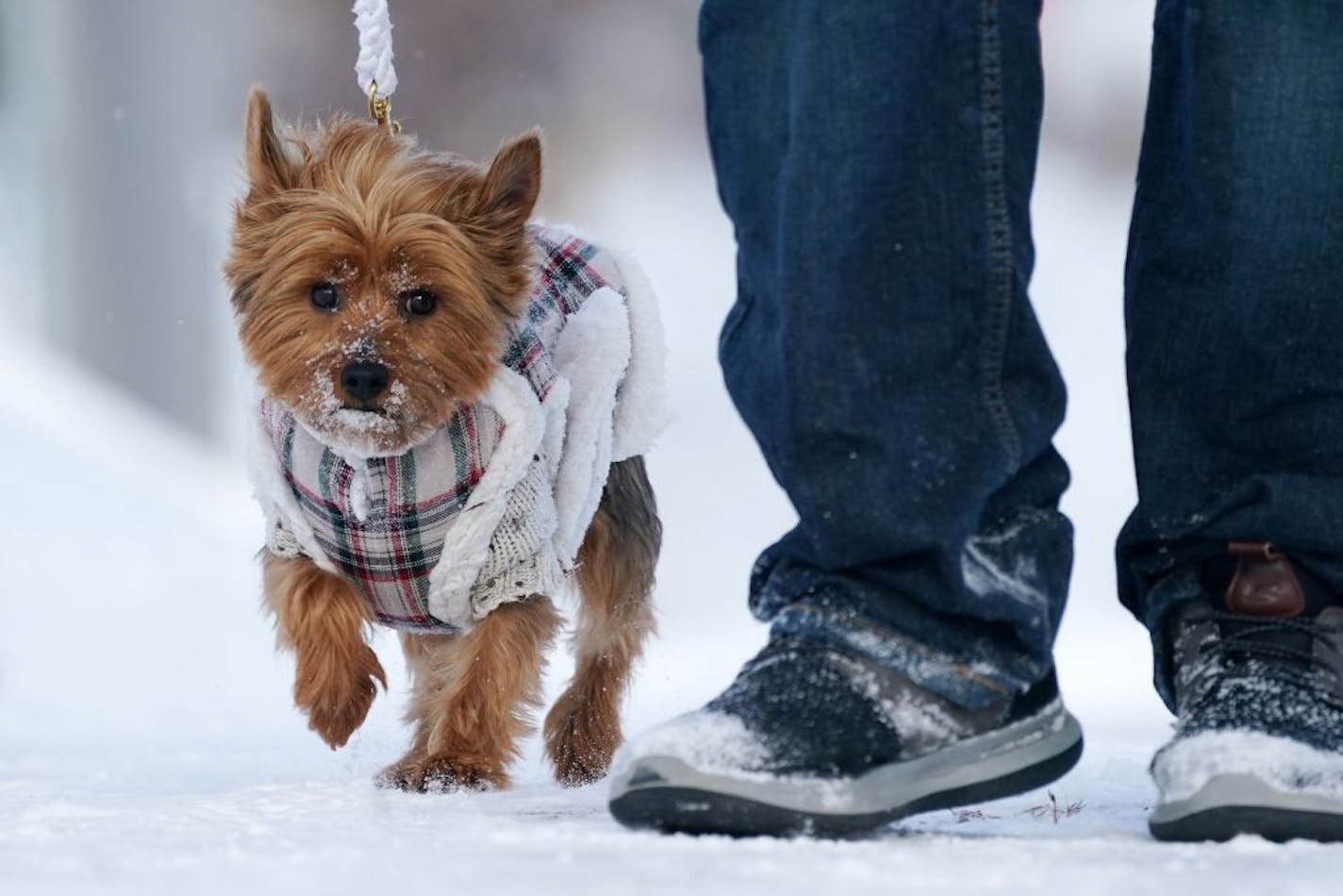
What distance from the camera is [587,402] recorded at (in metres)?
2.71

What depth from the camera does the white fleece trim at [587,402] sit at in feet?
8.74

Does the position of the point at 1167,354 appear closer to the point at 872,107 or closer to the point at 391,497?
the point at 872,107

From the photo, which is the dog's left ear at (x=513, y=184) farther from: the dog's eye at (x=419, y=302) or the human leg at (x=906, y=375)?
the human leg at (x=906, y=375)

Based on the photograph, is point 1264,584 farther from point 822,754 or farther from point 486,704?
point 486,704

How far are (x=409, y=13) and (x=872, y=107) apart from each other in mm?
10328

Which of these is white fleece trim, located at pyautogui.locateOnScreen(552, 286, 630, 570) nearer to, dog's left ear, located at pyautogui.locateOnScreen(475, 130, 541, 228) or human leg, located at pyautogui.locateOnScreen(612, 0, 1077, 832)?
dog's left ear, located at pyautogui.locateOnScreen(475, 130, 541, 228)

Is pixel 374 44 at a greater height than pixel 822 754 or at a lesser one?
greater

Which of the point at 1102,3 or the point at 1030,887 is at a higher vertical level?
the point at 1102,3

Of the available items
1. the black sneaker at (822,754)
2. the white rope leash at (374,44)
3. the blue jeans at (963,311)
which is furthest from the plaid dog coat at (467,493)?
the black sneaker at (822,754)

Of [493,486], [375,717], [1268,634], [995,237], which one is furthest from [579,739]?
[995,237]

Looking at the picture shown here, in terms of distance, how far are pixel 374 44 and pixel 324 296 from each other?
1.17ft

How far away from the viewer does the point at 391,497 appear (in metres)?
2.54

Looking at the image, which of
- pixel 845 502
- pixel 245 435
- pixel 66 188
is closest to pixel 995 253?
pixel 845 502

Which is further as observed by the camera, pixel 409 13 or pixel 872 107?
pixel 409 13
